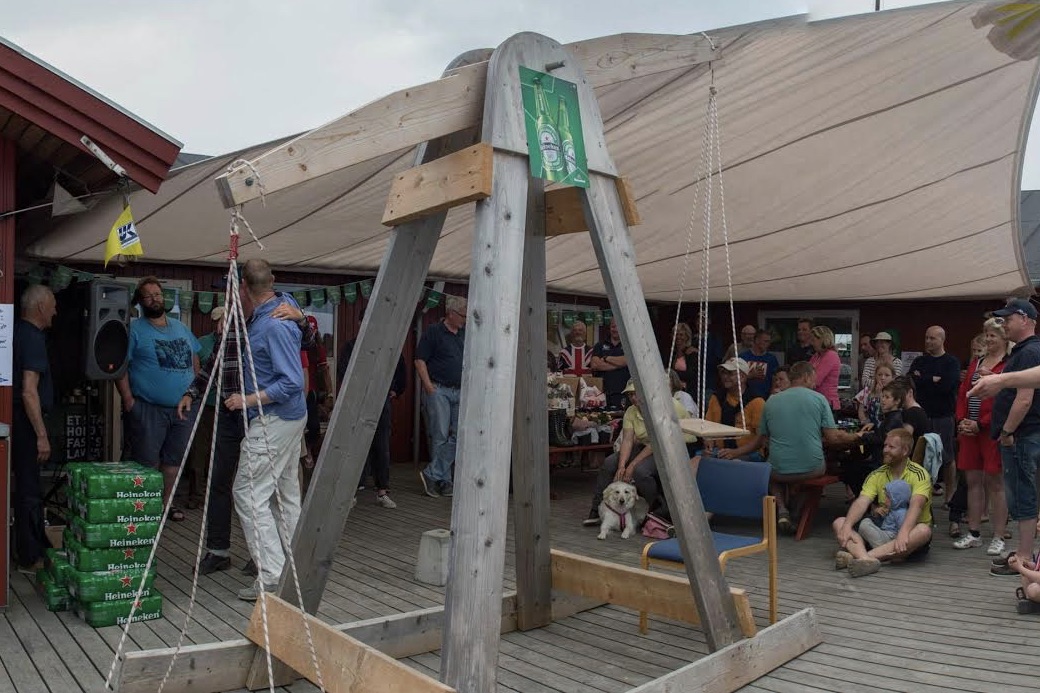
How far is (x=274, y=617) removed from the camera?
9.90ft

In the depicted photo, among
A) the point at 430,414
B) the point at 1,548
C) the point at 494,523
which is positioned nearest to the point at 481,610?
the point at 494,523

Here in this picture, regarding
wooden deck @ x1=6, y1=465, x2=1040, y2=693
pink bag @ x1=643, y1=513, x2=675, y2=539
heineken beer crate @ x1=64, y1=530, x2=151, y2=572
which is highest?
heineken beer crate @ x1=64, y1=530, x2=151, y2=572

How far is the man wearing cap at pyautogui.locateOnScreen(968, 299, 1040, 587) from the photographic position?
431cm

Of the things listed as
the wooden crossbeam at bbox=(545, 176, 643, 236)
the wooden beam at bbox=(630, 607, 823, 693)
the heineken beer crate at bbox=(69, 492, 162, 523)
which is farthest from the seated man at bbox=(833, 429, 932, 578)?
the heineken beer crate at bbox=(69, 492, 162, 523)

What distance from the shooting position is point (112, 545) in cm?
386

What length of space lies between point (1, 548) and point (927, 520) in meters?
4.73

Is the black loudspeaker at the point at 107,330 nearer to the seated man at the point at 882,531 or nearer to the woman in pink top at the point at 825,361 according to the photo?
the seated man at the point at 882,531

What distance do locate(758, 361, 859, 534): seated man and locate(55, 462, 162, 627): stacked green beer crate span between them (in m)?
3.74

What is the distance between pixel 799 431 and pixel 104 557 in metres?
4.06

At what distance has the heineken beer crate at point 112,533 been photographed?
383 centimetres

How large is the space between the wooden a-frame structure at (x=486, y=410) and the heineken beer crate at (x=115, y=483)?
1198 mm

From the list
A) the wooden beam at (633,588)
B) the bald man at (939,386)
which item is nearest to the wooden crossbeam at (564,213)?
the wooden beam at (633,588)

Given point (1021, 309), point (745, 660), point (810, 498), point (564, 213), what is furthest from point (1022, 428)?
point (564, 213)

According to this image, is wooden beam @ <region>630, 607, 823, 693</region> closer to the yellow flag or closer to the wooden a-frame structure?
the wooden a-frame structure
